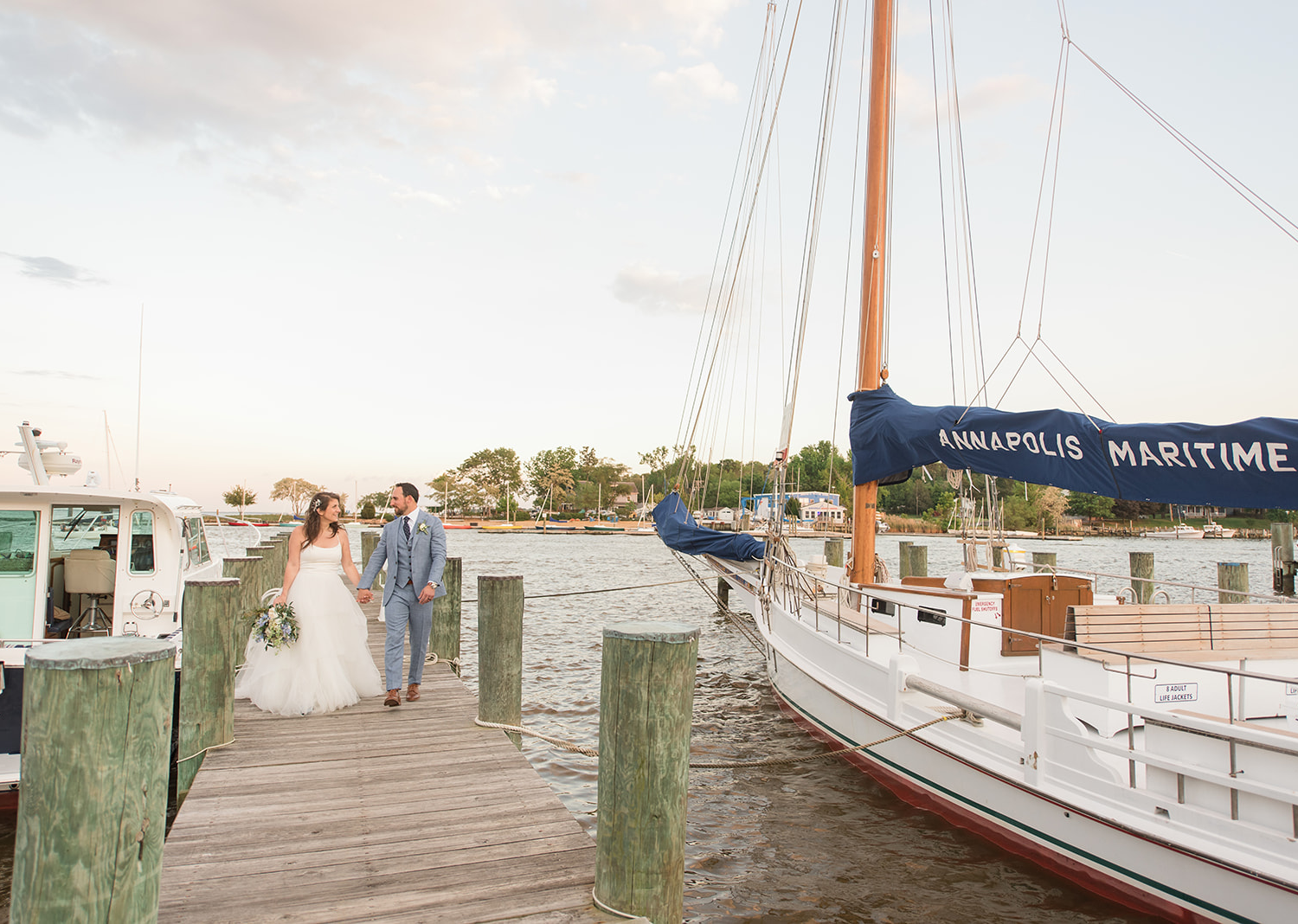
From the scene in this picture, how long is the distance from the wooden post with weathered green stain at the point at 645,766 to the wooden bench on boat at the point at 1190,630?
4.17 meters

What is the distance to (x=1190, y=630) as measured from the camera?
6.49m

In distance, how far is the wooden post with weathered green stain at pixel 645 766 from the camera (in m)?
3.31

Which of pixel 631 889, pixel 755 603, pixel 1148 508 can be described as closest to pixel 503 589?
pixel 631 889

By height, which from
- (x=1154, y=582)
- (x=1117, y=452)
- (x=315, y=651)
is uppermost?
(x=1117, y=452)

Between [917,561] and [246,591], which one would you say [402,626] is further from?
[917,561]

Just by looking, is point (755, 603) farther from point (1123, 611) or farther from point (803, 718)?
point (1123, 611)

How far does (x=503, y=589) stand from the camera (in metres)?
6.47

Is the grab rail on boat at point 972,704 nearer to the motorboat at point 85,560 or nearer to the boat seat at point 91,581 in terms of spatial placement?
the motorboat at point 85,560

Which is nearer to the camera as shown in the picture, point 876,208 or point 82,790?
point 82,790

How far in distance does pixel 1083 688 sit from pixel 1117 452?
1.88 m

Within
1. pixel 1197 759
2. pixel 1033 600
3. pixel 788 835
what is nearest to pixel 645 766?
pixel 1197 759

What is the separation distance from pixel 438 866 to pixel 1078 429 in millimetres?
5591

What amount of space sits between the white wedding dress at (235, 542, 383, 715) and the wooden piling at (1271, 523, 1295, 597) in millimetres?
22434

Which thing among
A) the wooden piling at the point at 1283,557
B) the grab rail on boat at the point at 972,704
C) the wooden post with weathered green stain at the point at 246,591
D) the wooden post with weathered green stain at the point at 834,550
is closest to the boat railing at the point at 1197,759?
the grab rail on boat at the point at 972,704
